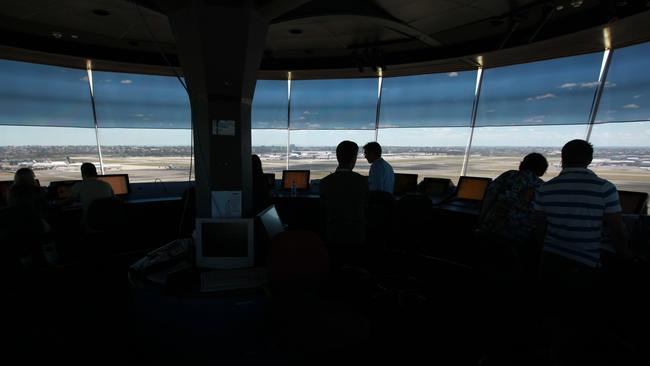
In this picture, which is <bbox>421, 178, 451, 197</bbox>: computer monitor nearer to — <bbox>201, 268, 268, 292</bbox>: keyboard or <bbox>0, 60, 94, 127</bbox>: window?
<bbox>201, 268, 268, 292</bbox>: keyboard

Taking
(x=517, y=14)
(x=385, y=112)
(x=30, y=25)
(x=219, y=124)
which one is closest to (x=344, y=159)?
(x=219, y=124)

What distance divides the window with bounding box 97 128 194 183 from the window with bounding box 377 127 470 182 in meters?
3.97

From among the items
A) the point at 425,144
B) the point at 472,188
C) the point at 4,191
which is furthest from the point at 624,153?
the point at 4,191

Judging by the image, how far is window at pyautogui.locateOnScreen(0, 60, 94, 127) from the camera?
15.3 ft

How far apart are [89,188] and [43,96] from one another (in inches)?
107

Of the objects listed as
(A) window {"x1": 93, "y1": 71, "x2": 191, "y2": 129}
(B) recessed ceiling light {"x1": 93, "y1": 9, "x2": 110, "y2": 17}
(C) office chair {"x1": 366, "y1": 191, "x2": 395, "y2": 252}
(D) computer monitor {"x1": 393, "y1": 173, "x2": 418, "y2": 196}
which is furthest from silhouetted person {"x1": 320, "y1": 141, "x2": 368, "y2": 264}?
(A) window {"x1": 93, "y1": 71, "x2": 191, "y2": 129}

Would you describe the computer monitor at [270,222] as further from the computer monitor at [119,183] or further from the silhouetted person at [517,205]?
the computer monitor at [119,183]

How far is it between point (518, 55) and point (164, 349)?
5317 mm

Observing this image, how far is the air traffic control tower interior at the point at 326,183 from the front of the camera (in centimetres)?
176

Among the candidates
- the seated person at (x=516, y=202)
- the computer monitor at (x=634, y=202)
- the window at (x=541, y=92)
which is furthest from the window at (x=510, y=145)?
the seated person at (x=516, y=202)

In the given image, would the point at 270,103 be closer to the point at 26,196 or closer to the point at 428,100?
the point at 428,100

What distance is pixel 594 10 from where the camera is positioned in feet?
10.1

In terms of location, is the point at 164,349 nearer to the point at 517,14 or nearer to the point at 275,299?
the point at 275,299

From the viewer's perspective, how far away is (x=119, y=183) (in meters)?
4.66
